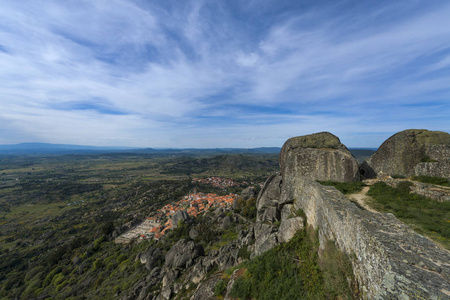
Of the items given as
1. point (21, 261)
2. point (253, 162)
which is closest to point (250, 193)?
point (21, 261)

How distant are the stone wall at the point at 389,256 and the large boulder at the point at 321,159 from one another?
9.24m

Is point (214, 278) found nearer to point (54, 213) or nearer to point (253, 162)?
point (54, 213)

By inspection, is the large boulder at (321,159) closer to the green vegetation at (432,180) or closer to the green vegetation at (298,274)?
the green vegetation at (432,180)

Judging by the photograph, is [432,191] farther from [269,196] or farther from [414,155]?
[269,196]

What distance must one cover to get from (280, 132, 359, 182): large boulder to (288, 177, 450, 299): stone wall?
9.24m

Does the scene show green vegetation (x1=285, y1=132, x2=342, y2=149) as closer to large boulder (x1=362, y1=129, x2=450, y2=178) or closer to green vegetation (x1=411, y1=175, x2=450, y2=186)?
large boulder (x1=362, y1=129, x2=450, y2=178)

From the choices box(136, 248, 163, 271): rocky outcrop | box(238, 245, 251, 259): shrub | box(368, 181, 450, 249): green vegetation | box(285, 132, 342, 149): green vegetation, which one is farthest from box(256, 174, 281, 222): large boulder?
box(136, 248, 163, 271): rocky outcrop

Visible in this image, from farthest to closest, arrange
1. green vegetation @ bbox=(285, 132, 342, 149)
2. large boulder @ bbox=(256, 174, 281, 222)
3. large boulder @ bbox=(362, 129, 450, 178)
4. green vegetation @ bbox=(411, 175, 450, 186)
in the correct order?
large boulder @ bbox=(256, 174, 281, 222)
green vegetation @ bbox=(285, 132, 342, 149)
large boulder @ bbox=(362, 129, 450, 178)
green vegetation @ bbox=(411, 175, 450, 186)

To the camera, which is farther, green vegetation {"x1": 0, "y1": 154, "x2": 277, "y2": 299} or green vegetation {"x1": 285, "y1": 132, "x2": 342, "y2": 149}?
green vegetation {"x1": 0, "y1": 154, "x2": 277, "y2": 299}

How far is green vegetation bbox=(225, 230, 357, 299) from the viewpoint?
6305 millimetres

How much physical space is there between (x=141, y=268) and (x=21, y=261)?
43.4 meters

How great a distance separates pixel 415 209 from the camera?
8734 mm

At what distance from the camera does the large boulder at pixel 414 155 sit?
42.5ft

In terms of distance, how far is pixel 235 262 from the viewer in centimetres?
1555
